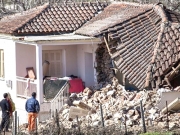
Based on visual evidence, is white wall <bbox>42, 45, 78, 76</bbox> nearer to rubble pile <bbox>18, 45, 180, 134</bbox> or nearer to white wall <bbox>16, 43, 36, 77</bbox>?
white wall <bbox>16, 43, 36, 77</bbox>

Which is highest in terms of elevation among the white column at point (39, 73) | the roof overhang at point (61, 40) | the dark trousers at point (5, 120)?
the roof overhang at point (61, 40)

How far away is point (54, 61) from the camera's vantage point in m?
25.6

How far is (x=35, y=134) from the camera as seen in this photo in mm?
17750

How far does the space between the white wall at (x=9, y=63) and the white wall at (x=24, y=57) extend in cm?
16

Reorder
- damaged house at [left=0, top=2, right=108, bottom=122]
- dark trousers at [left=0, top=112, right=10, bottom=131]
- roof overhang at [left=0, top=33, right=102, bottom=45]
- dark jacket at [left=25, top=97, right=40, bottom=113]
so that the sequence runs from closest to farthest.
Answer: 1. dark jacket at [left=25, top=97, right=40, bottom=113]
2. dark trousers at [left=0, top=112, right=10, bottom=131]
3. roof overhang at [left=0, top=33, right=102, bottom=45]
4. damaged house at [left=0, top=2, right=108, bottom=122]

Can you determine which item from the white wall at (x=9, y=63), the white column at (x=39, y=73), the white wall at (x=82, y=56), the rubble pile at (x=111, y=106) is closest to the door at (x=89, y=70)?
the white wall at (x=82, y=56)

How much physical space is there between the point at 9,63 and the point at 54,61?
1888 mm

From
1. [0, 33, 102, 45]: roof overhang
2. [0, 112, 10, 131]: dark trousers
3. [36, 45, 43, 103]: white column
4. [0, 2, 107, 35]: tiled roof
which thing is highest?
[0, 2, 107, 35]: tiled roof

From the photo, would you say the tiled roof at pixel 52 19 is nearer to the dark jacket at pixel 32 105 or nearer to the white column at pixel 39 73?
the white column at pixel 39 73

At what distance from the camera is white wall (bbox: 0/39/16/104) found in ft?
83.7

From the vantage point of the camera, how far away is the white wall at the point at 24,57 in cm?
2548

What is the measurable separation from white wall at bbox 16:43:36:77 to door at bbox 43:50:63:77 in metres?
0.57

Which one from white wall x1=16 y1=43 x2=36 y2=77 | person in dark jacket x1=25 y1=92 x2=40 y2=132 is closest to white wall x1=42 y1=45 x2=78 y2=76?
white wall x1=16 y1=43 x2=36 y2=77

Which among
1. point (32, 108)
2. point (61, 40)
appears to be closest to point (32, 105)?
point (32, 108)
